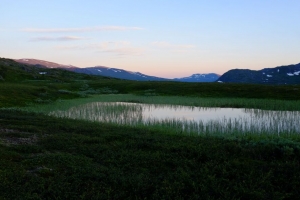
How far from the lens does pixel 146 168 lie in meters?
13.1

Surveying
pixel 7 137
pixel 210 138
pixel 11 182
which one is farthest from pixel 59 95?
pixel 11 182

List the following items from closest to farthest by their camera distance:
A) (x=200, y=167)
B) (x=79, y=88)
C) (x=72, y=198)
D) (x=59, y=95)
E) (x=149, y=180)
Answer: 1. (x=72, y=198)
2. (x=149, y=180)
3. (x=200, y=167)
4. (x=59, y=95)
5. (x=79, y=88)

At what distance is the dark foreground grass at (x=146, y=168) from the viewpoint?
34.4 ft

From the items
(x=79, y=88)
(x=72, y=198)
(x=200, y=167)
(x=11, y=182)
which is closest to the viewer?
(x=72, y=198)

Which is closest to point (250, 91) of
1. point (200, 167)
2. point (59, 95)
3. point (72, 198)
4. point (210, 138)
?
point (59, 95)

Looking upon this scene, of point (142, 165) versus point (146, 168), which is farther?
point (142, 165)

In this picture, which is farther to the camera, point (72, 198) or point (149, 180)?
point (149, 180)

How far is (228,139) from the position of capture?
1784 centimetres

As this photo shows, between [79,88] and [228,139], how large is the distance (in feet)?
236

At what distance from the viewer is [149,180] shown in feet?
38.0

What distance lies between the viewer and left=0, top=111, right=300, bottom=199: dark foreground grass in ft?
34.4

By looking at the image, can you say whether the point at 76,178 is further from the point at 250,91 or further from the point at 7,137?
the point at 250,91

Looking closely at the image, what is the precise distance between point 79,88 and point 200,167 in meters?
75.5

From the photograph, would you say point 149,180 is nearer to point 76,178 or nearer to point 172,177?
point 172,177
